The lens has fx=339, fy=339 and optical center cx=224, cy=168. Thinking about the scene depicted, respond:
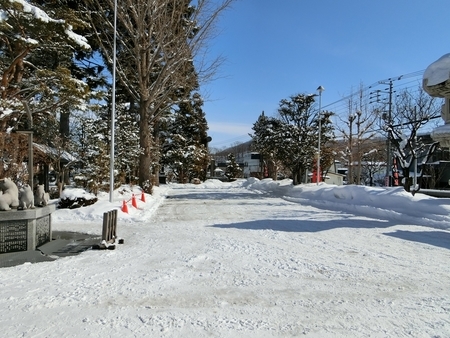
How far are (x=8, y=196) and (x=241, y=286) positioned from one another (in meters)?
5.04

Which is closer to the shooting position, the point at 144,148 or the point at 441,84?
the point at 441,84

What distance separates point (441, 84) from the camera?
10.3 meters

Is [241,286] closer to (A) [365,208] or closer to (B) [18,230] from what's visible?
(B) [18,230]

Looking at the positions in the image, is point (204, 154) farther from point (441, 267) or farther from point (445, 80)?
point (441, 267)

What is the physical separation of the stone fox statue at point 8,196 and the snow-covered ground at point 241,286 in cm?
174

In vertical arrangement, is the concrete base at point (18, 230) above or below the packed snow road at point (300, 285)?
above

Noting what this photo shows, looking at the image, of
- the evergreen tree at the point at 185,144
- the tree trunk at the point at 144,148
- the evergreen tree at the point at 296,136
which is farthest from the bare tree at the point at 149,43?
the evergreen tree at the point at 185,144

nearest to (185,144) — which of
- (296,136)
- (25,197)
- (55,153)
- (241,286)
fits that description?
(296,136)

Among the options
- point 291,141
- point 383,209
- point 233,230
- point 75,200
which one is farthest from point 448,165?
point 75,200

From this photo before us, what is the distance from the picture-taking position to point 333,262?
5.91m

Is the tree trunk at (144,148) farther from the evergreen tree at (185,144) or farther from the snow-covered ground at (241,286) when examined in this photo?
the evergreen tree at (185,144)

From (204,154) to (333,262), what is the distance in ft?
120

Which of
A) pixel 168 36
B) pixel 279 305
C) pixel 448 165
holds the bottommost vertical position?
pixel 279 305

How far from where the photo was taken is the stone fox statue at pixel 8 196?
6.55 m
